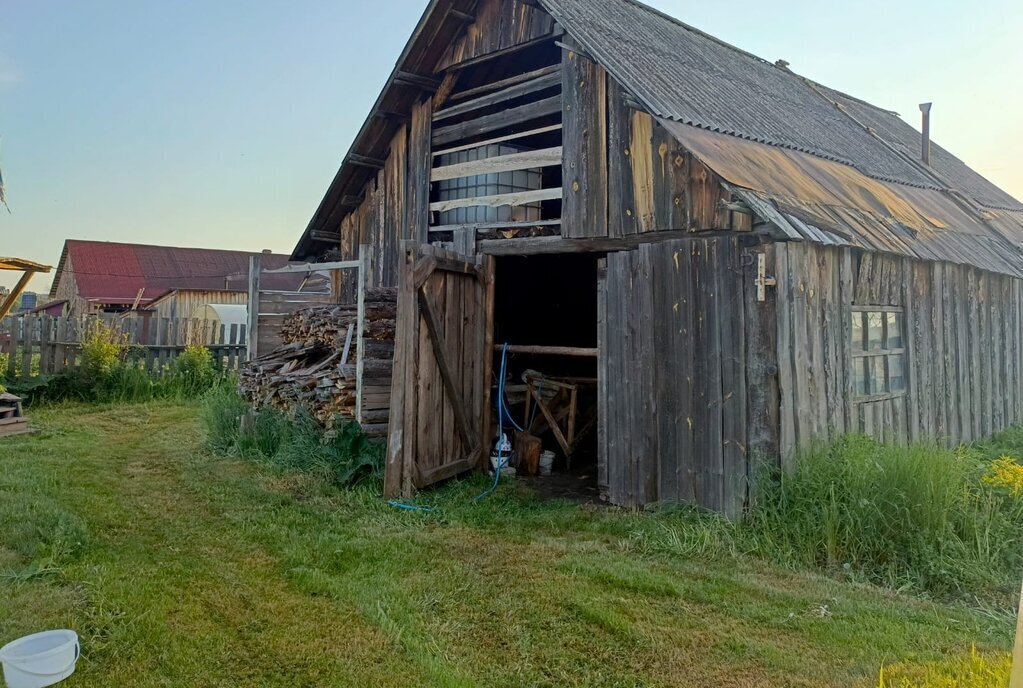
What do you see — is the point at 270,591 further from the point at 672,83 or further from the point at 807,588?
the point at 672,83

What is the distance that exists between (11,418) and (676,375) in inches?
381

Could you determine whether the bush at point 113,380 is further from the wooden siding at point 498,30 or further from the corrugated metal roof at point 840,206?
the corrugated metal roof at point 840,206

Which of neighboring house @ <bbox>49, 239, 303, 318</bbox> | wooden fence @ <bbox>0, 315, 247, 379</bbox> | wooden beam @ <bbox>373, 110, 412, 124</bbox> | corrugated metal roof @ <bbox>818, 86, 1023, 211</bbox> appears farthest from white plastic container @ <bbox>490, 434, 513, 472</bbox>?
neighboring house @ <bbox>49, 239, 303, 318</bbox>

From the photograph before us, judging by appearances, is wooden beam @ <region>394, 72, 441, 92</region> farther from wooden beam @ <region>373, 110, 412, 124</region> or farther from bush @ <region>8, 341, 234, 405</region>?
bush @ <region>8, 341, 234, 405</region>

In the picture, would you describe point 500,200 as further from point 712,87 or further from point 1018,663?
point 1018,663

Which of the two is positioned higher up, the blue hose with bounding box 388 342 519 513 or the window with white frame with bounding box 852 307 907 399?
the window with white frame with bounding box 852 307 907 399

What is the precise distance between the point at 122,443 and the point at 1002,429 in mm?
12048

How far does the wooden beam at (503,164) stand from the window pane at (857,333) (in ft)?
11.1

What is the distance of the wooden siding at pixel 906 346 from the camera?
20.5 ft

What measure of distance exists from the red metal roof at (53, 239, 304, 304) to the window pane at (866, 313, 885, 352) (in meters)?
24.8

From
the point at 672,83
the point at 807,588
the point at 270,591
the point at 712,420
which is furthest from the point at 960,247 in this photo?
the point at 270,591

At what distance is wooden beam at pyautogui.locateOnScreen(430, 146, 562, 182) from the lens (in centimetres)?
802

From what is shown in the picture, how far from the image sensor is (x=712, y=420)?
21.1 ft

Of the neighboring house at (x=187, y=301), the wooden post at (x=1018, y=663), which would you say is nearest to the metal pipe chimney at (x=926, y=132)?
the wooden post at (x=1018, y=663)
